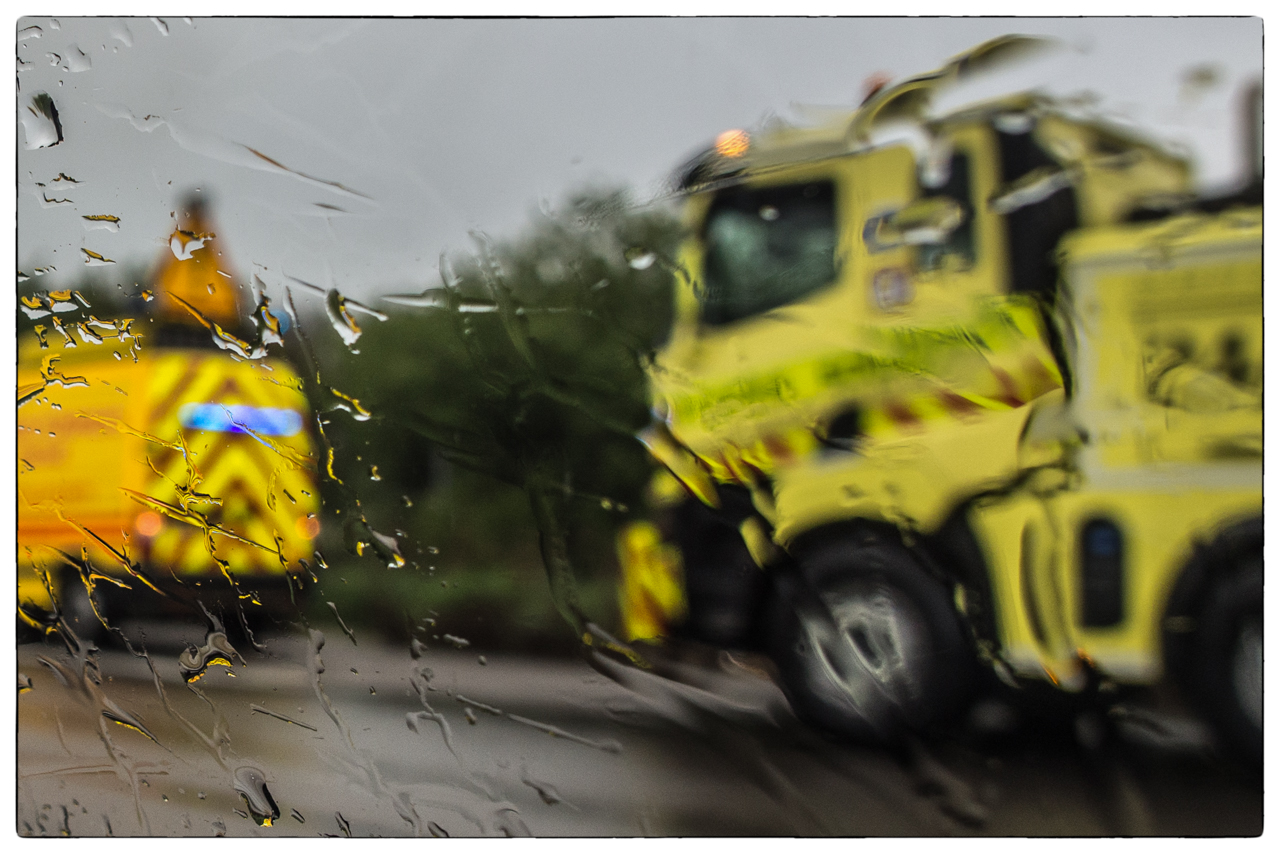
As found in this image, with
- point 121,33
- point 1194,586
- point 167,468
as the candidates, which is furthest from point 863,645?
point 121,33

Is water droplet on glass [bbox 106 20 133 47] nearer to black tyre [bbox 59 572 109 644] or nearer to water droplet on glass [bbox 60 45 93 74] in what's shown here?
water droplet on glass [bbox 60 45 93 74]

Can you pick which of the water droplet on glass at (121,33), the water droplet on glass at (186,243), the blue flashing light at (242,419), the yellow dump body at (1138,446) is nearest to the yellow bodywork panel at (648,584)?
the yellow dump body at (1138,446)

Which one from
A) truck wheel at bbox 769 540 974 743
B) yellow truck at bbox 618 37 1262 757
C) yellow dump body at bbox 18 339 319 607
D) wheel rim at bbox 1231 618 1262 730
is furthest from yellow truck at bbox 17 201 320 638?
wheel rim at bbox 1231 618 1262 730

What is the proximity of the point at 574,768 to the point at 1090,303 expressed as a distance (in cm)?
136

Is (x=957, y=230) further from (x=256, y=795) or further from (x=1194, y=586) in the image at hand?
(x=256, y=795)

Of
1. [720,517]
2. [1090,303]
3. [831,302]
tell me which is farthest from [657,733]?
[1090,303]

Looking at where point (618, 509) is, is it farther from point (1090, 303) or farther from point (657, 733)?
point (1090, 303)

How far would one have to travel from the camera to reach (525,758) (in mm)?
1537

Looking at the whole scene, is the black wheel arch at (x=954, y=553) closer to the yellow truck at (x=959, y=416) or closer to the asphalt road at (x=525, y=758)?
the yellow truck at (x=959, y=416)

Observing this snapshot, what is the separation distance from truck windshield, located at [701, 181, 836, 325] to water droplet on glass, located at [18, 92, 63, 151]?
1.39 meters

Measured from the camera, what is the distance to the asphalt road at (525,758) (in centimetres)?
145

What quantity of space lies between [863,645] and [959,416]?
0.49 metres

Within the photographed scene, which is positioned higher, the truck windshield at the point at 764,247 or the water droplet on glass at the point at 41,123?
the water droplet on glass at the point at 41,123

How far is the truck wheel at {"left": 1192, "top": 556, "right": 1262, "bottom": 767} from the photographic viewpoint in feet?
4.67
